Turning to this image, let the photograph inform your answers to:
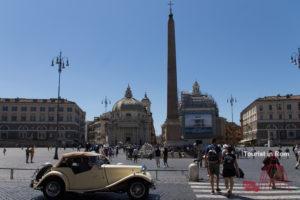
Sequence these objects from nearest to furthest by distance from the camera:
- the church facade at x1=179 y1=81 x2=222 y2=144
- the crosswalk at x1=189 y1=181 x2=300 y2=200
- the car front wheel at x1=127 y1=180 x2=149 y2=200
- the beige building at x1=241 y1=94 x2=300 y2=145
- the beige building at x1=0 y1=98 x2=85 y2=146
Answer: the car front wheel at x1=127 y1=180 x2=149 y2=200 → the crosswalk at x1=189 y1=181 x2=300 y2=200 → the church facade at x1=179 y1=81 x2=222 y2=144 → the beige building at x1=241 y1=94 x2=300 y2=145 → the beige building at x1=0 y1=98 x2=85 y2=146

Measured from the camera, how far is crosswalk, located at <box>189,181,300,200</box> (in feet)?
41.3

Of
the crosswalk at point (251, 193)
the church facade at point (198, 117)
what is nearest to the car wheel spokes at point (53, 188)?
the crosswalk at point (251, 193)

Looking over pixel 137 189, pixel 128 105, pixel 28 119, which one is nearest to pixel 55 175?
pixel 137 189

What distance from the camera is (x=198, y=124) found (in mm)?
90812

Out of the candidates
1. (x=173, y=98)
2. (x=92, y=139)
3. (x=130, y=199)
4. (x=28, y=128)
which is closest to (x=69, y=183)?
(x=130, y=199)

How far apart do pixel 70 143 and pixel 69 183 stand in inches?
4188

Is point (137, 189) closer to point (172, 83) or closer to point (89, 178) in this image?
point (89, 178)

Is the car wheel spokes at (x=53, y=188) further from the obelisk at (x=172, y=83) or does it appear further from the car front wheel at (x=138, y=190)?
the obelisk at (x=172, y=83)

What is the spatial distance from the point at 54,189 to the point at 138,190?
230 centimetres

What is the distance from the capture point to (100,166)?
12.6 meters

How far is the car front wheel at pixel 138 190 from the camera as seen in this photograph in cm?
1226

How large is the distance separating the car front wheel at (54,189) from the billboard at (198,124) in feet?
255

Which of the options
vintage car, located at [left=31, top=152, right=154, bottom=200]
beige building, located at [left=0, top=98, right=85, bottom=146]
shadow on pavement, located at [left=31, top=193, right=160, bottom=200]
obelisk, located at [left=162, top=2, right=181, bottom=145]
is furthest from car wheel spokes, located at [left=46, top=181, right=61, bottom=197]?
beige building, located at [left=0, top=98, right=85, bottom=146]

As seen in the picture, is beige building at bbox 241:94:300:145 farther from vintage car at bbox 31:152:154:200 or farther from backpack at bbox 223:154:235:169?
vintage car at bbox 31:152:154:200
